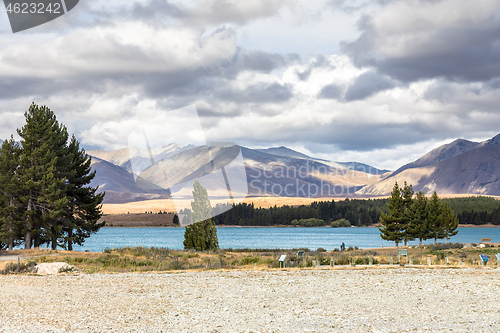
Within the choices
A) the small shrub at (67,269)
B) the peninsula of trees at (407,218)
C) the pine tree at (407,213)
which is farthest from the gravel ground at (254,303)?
the pine tree at (407,213)

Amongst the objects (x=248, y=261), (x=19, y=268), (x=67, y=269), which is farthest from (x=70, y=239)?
(x=248, y=261)

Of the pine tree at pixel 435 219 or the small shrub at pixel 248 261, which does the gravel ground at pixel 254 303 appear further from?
the pine tree at pixel 435 219

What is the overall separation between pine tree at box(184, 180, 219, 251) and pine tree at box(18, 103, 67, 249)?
11966 mm

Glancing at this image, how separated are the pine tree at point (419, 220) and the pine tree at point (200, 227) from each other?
27784mm

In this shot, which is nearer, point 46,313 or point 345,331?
point 345,331

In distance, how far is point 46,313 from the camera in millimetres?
15891

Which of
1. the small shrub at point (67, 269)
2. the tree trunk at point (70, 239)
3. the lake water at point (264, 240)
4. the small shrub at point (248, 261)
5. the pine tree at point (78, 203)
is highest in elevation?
the pine tree at point (78, 203)

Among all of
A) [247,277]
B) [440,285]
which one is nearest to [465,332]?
[440,285]

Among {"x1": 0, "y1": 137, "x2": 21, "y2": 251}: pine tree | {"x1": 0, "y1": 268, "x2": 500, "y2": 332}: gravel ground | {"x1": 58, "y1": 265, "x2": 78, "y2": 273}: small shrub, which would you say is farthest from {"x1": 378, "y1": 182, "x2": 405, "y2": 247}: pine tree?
{"x1": 58, "y1": 265, "x2": 78, "y2": 273}: small shrub

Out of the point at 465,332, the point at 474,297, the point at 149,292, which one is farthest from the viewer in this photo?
the point at 149,292

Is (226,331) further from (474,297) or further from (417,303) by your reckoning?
(474,297)

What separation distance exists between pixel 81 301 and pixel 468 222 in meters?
204

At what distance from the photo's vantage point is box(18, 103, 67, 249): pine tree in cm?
4594

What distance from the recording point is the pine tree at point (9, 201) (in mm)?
45969
